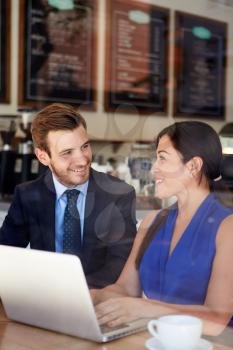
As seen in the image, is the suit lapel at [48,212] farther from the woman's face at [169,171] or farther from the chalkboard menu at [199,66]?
the chalkboard menu at [199,66]

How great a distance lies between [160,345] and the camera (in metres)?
1.00

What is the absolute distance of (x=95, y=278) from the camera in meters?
1.60

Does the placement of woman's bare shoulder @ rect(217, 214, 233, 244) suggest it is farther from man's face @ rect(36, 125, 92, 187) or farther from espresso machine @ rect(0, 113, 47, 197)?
espresso machine @ rect(0, 113, 47, 197)

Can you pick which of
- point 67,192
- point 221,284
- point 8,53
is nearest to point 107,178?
point 67,192

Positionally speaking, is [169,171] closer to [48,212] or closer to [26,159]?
[48,212]

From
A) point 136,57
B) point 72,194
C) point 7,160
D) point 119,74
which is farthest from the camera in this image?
point 7,160

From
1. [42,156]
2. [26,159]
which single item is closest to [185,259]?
[42,156]

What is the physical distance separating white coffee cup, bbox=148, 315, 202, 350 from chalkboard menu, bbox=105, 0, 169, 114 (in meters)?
0.80

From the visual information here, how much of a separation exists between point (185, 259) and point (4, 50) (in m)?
1.57

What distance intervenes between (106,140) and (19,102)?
32.1 inches

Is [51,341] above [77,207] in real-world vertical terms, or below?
below

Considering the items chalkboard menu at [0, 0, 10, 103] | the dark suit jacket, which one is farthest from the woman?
chalkboard menu at [0, 0, 10, 103]

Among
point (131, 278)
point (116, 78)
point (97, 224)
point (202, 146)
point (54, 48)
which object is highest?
point (54, 48)

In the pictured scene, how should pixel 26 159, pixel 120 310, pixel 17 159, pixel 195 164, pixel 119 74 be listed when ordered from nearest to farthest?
pixel 120 310, pixel 195 164, pixel 119 74, pixel 26 159, pixel 17 159
